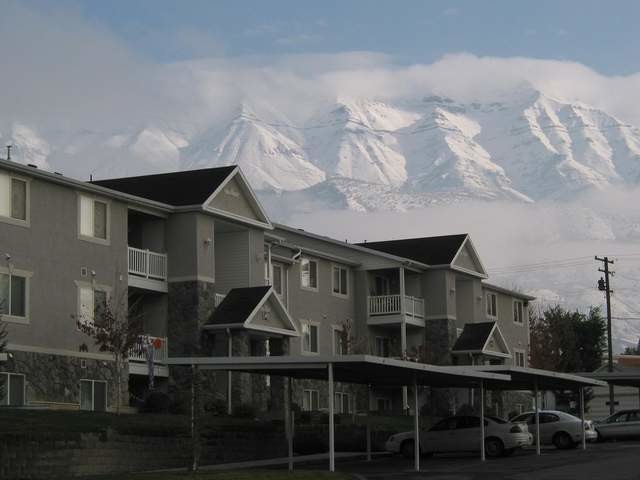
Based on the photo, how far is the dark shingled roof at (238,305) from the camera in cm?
4991

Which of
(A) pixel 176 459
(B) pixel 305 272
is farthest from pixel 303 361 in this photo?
(B) pixel 305 272

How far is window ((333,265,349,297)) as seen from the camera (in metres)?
64.7

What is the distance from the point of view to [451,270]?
68.2m

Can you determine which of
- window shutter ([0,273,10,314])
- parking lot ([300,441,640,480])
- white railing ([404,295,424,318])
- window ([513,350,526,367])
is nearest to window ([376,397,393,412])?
white railing ([404,295,424,318])

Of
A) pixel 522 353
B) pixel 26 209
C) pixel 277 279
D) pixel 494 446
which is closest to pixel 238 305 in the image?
pixel 277 279

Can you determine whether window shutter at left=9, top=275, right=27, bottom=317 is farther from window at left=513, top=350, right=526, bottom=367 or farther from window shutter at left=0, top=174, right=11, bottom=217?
window at left=513, top=350, right=526, bottom=367

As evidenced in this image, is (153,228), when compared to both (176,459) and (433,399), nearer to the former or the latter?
(176,459)

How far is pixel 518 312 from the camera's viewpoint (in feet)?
268

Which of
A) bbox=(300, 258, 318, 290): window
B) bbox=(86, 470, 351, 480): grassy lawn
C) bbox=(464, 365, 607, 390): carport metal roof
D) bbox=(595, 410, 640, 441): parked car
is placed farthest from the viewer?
bbox=(300, 258, 318, 290): window

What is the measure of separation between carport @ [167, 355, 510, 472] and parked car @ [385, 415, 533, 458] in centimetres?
134

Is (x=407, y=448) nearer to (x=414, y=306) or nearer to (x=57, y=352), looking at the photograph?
(x=57, y=352)

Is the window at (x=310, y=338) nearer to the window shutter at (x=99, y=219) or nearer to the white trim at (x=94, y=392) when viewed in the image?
the white trim at (x=94, y=392)

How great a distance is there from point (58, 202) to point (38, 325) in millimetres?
4005

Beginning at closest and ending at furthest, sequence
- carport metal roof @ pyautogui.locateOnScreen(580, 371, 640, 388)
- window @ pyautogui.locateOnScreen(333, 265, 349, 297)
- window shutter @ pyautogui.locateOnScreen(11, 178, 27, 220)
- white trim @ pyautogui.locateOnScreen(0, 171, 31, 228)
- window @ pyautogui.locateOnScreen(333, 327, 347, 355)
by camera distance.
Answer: white trim @ pyautogui.locateOnScreen(0, 171, 31, 228)
window shutter @ pyautogui.locateOnScreen(11, 178, 27, 220)
carport metal roof @ pyautogui.locateOnScreen(580, 371, 640, 388)
window @ pyautogui.locateOnScreen(333, 327, 347, 355)
window @ pyautogui.locateOnScreen(333, 265, 349, 297)
